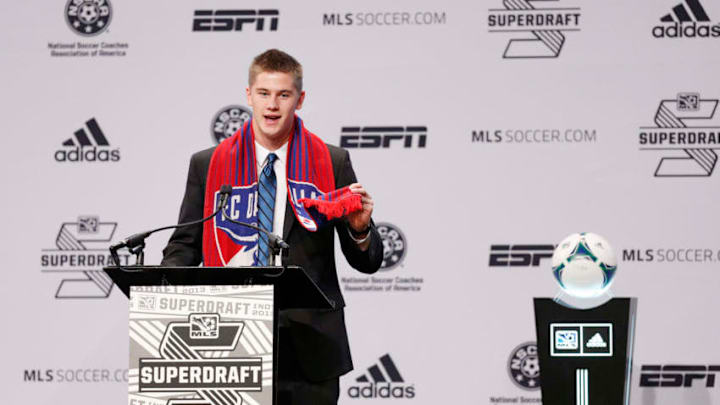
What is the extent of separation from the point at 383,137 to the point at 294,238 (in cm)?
211

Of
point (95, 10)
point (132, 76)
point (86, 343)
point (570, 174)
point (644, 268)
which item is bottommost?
point (86, 343)

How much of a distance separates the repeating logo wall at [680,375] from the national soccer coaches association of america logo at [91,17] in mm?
3598

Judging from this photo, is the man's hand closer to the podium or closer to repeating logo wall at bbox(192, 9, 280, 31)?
the podium

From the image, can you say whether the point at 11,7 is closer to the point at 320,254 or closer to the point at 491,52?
the point at 491,52

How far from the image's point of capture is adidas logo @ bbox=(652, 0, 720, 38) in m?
5.14

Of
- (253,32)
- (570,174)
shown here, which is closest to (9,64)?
(253,32)

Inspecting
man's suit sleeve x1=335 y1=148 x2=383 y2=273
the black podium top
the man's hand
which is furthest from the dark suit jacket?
the black podium top

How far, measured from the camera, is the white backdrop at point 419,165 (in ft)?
16.7

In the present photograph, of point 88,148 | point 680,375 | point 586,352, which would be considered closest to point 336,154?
point 586,352

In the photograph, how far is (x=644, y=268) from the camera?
506cm

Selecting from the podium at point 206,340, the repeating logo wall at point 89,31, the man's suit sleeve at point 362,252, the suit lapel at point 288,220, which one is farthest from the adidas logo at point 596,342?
the repeating logo wall at point 89,31

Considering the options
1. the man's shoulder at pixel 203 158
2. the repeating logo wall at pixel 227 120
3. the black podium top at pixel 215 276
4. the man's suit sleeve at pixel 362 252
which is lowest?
the black podium top at pixel 215 276

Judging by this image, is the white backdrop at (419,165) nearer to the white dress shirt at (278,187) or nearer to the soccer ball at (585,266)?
the soccer ball at (585,266)

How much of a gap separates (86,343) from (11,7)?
6.56ft
